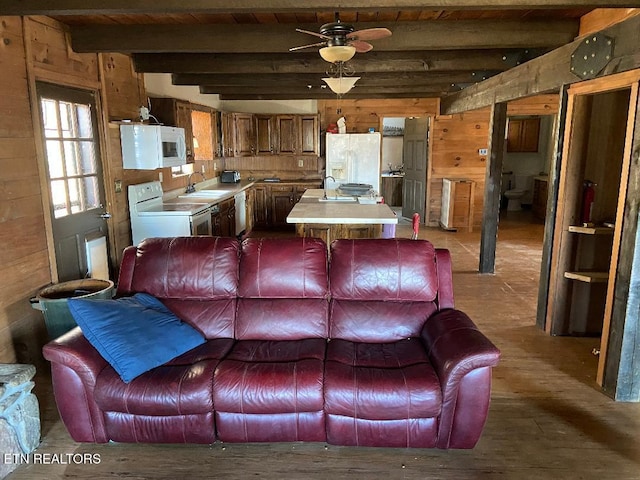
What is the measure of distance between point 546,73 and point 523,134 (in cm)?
707

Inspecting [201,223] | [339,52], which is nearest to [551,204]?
[339,52]

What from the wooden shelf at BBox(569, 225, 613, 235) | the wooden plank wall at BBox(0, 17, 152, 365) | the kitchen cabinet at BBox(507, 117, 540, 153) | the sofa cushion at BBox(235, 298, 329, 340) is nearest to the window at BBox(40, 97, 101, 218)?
the wooden plank wall at BBox(0, 17, 152, 365)

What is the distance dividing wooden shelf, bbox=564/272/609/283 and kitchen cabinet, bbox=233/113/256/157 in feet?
18.8

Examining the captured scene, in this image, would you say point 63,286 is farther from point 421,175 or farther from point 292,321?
point 421,175

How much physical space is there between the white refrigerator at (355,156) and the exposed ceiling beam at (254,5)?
5.14 m

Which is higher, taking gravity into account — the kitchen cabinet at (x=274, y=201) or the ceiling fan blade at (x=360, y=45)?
the ceiling fan blade at (x=360, y=45)

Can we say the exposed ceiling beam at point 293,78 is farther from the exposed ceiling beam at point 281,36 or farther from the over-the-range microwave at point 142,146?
the exposed ceiling beam at point 281,36

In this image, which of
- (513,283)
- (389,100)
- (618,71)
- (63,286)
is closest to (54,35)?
(63,286)

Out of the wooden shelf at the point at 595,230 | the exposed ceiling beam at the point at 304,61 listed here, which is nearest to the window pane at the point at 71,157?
the exposed ceiling beam at the point at 304,61

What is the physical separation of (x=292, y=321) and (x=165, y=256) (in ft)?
2.78

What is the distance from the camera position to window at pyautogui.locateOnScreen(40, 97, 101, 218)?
3295mm

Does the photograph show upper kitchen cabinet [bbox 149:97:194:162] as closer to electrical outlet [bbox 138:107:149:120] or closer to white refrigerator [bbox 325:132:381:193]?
electrical outlet [bbox 138:107:149:120]

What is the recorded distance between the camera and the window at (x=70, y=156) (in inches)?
130

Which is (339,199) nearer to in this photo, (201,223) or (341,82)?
(341,82)
